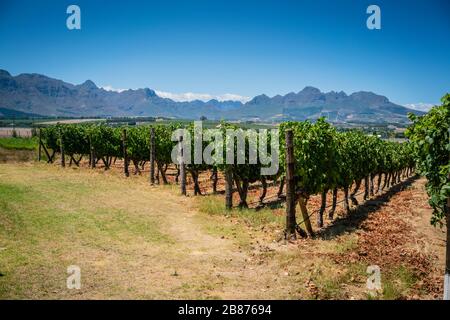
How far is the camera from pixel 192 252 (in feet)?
37.6

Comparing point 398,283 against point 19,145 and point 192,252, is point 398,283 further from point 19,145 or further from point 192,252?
point 19,145

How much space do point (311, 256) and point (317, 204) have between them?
416 inches

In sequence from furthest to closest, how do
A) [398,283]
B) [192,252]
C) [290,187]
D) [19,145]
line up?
[19,145], [290,187], [192,252], [398,283]

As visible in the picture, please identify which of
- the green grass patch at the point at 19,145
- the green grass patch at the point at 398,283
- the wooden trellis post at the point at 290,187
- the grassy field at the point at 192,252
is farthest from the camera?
the green grass patch at the point at 19,145

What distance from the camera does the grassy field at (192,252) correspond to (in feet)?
27.8

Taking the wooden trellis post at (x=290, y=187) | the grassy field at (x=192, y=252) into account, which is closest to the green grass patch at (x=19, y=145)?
the grassy field at (x=192, y=252)

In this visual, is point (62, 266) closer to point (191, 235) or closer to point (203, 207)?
point (191, 235)

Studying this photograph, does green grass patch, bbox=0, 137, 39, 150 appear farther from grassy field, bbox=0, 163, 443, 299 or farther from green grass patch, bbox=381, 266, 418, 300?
green grass patch, bbox=381, 266, 418, 300

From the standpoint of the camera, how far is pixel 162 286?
28.3 feet

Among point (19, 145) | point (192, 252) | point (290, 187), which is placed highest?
point (290, 187)

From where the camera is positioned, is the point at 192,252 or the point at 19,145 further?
the point at 19,145

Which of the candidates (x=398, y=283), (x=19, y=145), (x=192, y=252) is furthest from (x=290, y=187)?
(x=19, y=145)

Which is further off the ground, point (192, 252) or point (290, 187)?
point (290, 187)

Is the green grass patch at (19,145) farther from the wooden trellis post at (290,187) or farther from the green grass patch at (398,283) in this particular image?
the green grass patch at (398,283)
